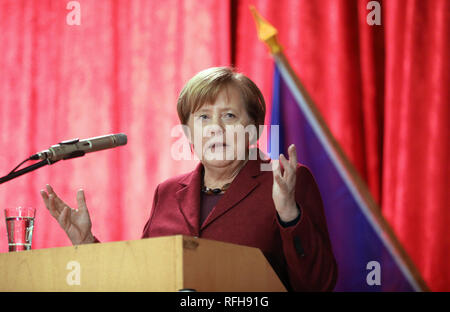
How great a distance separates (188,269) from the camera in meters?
0.85

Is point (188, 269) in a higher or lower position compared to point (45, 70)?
lower

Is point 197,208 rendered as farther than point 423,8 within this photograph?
No

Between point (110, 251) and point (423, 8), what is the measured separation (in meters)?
1.70

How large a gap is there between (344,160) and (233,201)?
1.64 ft

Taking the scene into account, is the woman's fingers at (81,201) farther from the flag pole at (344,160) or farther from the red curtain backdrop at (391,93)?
the red curtain backdrop at (391,93)

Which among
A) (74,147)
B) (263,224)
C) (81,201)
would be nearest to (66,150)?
(74,147)

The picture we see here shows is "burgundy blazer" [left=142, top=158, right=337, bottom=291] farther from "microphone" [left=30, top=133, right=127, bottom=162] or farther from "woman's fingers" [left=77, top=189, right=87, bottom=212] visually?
"microphone" [left=30, top=133, right=127, bottom=162]

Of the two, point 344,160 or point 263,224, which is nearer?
point 263,224

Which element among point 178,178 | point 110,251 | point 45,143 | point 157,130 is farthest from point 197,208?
point 45,143

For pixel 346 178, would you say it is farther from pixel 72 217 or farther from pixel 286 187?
pixel 72 217

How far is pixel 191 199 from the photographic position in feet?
5.32

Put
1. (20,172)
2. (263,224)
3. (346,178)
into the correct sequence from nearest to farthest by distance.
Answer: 1. (20,172)
2. (263,224)
3. (346,178)

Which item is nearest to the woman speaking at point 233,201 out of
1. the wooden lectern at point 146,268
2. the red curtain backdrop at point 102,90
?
the wooden lectern at point 146,268
